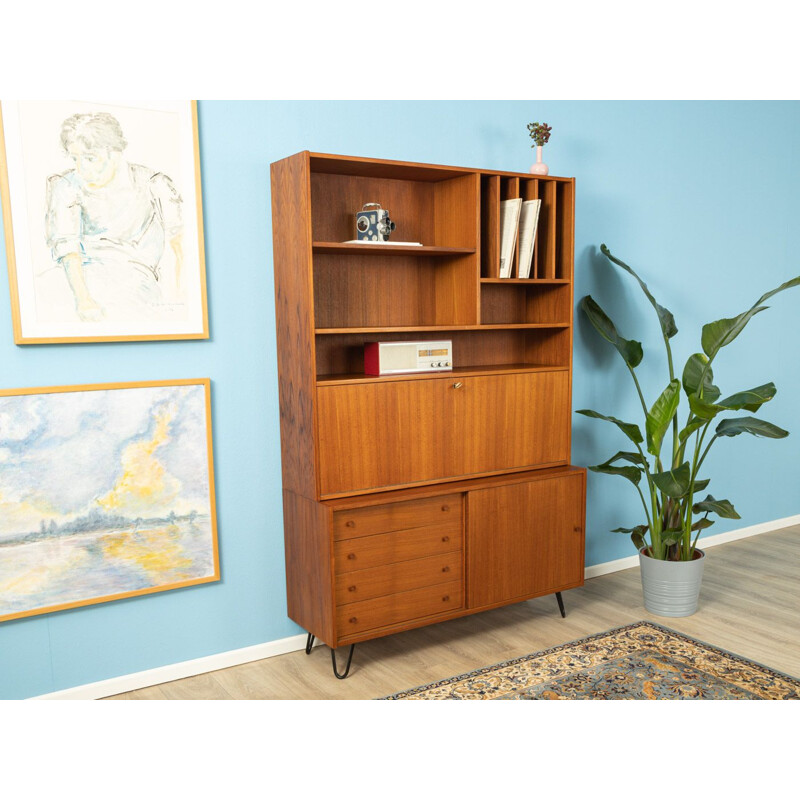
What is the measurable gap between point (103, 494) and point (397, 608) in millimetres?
1061

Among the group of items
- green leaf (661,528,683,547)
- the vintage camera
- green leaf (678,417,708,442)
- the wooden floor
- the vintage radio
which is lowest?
the wooden floor

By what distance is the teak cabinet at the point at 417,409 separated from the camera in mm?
2555

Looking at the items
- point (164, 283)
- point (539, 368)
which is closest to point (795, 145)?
point (539, 368)

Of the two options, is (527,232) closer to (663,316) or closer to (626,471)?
(663,316)

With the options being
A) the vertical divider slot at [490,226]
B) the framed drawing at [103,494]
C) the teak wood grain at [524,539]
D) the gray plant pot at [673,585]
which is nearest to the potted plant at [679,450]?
the gray plant pot at [673,585]

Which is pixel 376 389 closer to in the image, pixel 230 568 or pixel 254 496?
pixel 254 496

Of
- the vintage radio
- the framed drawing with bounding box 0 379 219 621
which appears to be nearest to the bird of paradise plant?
the vintage radio

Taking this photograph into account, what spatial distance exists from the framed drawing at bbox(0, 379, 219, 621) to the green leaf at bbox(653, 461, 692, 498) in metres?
1.70

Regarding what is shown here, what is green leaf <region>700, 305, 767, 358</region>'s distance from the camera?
9.83 ft

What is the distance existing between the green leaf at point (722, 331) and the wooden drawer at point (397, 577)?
1329 mm

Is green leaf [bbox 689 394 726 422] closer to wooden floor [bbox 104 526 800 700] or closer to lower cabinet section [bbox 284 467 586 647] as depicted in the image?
lower cabinet section [bbox 284 467 586 647]

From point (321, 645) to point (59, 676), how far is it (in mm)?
921

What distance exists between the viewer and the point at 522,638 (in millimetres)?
2957

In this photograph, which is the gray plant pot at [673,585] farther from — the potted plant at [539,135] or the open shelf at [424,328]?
the potted plant at [539,135]
